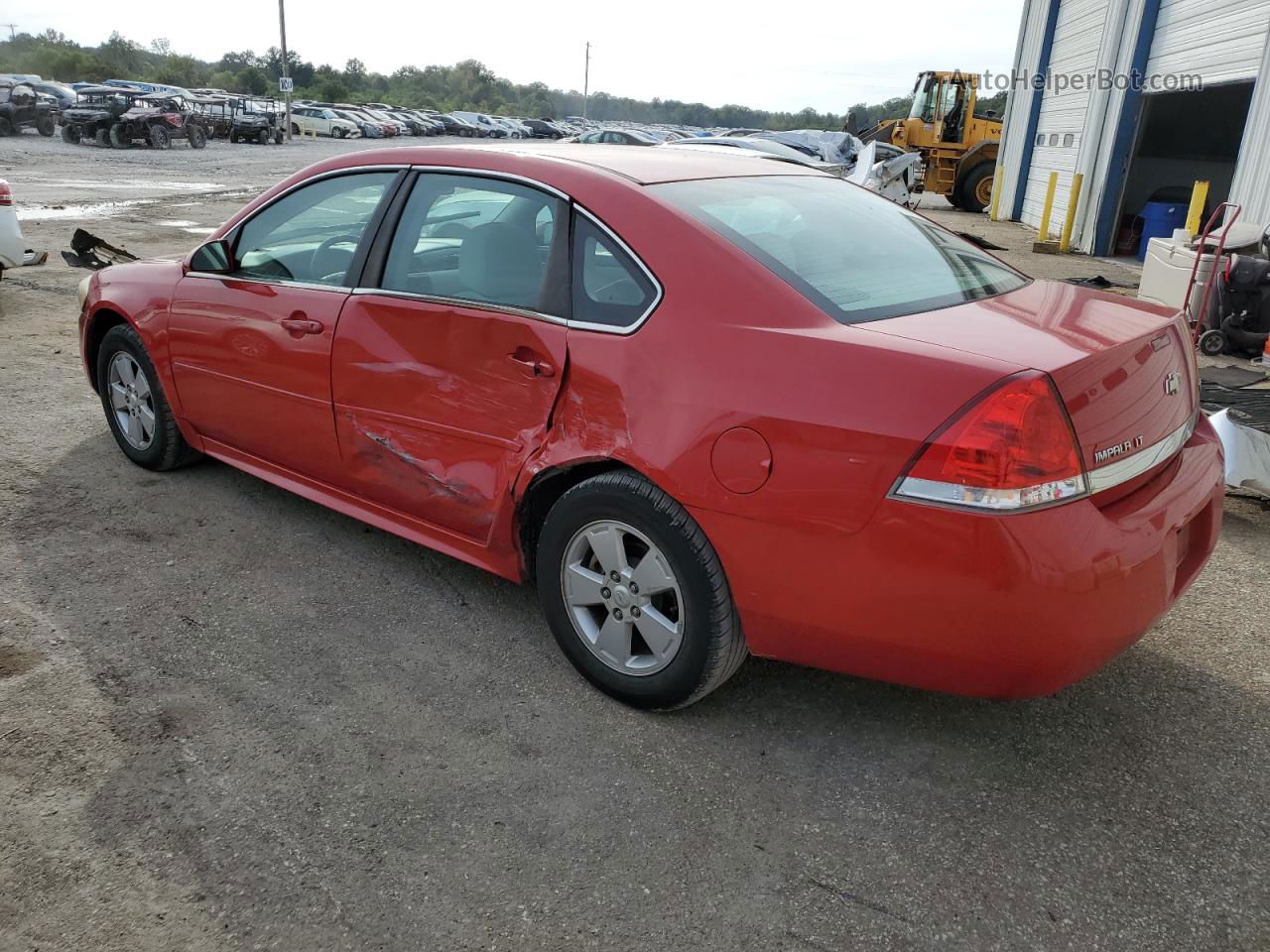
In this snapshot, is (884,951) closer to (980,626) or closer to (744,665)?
(980,626)

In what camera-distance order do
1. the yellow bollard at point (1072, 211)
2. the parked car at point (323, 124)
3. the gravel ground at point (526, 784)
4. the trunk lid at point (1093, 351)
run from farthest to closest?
the parked car at point (323, 124), the yellow bollard at point (1072, 211), the trunk lid at point (1093, 351), the gravel ground at point (526, 784)

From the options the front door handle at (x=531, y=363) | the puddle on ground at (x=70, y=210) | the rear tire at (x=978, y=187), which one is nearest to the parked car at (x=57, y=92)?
the puddle on ground at (x=70, y=210)

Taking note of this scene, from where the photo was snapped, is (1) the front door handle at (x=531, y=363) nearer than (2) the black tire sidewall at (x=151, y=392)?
Yes

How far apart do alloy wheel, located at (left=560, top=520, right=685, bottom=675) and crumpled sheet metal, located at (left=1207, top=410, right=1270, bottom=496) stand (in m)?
2.98

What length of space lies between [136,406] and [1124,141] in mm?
15290

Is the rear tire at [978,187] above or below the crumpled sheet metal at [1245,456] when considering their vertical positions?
above

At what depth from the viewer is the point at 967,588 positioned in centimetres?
218

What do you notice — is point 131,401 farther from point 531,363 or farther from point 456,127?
point 456,127

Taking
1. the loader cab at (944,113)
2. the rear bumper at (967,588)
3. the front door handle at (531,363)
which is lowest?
the rear bumper at (967,588)

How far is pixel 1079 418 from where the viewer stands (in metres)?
2.22

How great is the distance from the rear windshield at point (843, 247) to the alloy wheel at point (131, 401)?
112 inches

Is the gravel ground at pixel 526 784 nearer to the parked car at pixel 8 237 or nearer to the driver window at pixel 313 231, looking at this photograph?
the driver window at pixel 313 231

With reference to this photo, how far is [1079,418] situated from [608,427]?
116 cm

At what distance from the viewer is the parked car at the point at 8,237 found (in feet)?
26.8
